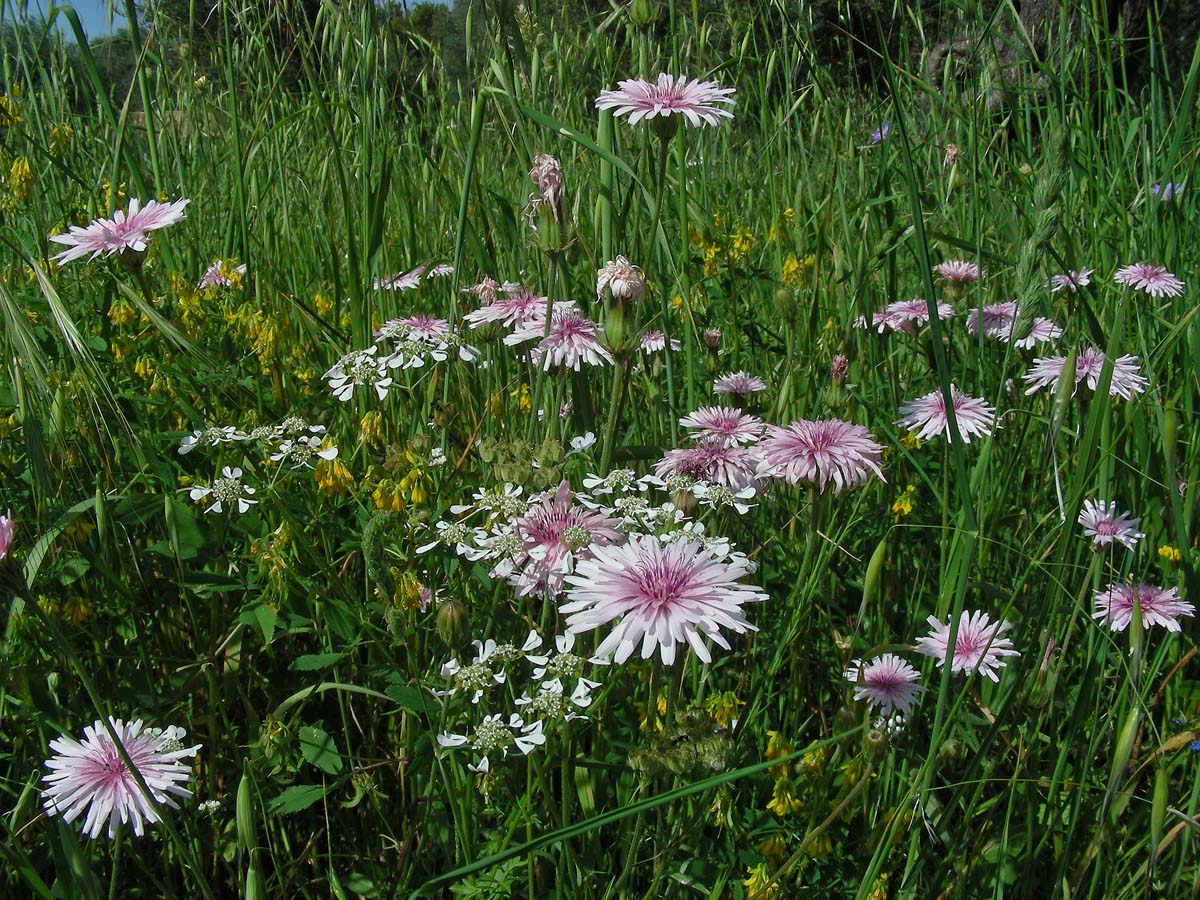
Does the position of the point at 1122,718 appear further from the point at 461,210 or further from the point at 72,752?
the point at 72,752

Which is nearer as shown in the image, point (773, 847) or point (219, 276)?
point (773, 847)

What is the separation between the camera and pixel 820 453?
1.06m

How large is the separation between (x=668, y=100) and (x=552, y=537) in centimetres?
59

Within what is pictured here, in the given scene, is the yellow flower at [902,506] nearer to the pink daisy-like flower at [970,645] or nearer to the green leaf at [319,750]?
the pink daisy-like flower at [970,645]

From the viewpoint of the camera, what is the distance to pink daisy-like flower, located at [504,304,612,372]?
1.17m

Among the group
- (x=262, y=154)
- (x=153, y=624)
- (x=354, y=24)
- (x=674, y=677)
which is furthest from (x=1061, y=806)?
(x=262, y=154)

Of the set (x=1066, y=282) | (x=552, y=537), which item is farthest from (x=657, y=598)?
(x=1066, y=282)

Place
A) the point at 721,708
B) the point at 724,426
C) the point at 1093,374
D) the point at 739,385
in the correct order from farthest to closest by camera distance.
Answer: the point at 739,385
the point at 1093,374
the point at 724,426
the point at 721,708

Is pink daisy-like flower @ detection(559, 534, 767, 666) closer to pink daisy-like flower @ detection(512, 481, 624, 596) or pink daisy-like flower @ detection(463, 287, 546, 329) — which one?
pink daisy-like flower @ detection(512, 481, 624, 596)

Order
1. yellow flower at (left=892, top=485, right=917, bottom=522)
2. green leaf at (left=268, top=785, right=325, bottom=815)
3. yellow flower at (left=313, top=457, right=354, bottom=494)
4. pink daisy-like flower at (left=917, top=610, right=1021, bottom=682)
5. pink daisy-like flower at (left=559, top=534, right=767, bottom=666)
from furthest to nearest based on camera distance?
yellow flower at (left=892, top=485, right=917, bottom=522)
yellow flower at (left=313, top=457, right=354, bottom=494)
pink daisy-like flower at (left=917, top=610, right=1021, bottom=682)
green leaf at (left=268, top=785, right=325, bottom=815)
pink daisy-like flower at (left=559, top=534, right=767, bottom=666)

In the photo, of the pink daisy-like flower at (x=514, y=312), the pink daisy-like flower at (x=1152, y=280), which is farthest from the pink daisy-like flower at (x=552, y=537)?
the pink daisy-like flower at (x=1152, y=280)

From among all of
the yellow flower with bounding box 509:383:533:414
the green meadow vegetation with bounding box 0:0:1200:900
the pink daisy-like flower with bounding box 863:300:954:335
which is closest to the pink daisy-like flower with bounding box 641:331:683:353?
the green meadow vegetation with bounding box 0:0:1200:900

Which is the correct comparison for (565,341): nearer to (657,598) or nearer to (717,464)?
(717,464)

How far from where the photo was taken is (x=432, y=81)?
11.3ft
